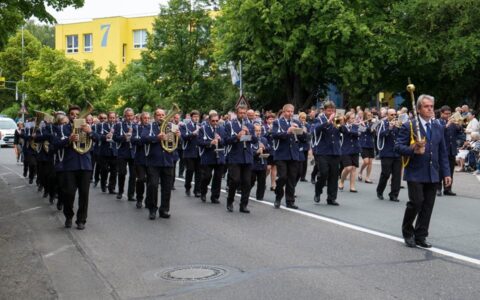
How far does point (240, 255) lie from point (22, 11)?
12439mm

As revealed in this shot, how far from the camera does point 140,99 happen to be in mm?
46406

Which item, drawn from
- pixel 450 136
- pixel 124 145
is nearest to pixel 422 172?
pixel 450 136

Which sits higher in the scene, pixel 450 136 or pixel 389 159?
pixel 450 136

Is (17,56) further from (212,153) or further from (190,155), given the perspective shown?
(212,153)

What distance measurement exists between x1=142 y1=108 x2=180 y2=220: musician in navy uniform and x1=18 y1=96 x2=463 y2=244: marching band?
2cm

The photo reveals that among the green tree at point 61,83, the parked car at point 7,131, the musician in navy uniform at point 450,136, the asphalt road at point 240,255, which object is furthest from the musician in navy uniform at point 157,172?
the green tree at point 61,83

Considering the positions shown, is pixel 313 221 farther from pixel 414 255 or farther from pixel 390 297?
pixel 390 297

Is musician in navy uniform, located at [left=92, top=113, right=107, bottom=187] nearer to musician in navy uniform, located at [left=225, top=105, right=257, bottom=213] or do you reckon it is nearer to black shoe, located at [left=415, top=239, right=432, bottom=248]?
musician in navy uniform, located at [left=225, top=105, right=257, bottom=213]

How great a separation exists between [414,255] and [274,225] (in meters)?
2.96

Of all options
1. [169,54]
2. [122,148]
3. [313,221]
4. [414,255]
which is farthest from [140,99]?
[414,255]

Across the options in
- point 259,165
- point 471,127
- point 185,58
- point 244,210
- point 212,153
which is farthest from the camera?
point 185,58

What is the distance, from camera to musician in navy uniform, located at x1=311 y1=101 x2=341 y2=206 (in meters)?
13.2

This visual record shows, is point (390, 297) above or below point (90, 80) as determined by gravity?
below

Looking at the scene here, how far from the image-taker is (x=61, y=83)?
48094 mm
